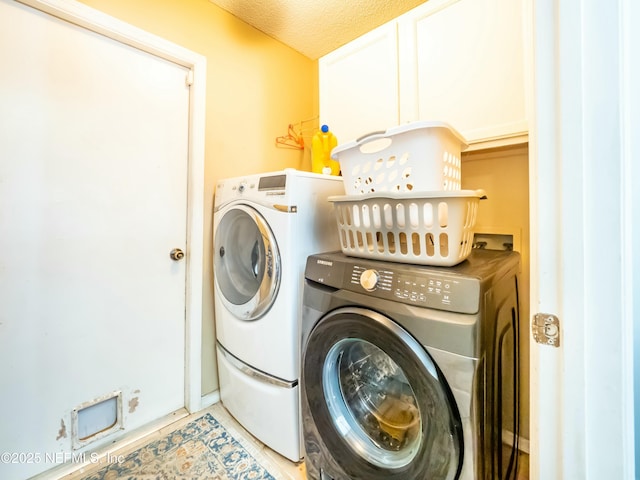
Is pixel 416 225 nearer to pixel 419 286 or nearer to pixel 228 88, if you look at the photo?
pixel 419 286

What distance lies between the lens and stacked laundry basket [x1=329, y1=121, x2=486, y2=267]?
2.88ft

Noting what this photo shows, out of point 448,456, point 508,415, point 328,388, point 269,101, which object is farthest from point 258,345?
point 269,101

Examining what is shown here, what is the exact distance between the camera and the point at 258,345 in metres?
1.35

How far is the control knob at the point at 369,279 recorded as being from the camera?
0.88m

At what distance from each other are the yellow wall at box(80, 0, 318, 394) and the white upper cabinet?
66 centimetres

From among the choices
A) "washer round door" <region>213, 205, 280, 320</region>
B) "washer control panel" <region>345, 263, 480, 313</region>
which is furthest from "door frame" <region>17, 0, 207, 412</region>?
"washer control panel" <region>345, 263, 480, 313</region>

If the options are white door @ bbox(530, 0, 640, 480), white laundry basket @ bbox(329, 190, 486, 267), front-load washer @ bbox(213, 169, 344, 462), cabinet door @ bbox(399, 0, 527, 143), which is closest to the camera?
white door @ bbox(530, 0, 640, 480)

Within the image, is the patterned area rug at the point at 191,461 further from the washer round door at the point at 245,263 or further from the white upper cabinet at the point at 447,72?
the white upper cabinet at the point at 447,72

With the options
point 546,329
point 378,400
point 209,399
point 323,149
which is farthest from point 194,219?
point 546,329

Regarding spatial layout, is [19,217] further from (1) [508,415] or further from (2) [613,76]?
(1) [508,415]

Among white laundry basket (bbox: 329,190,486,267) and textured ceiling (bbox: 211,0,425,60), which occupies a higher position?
textured ceiling (bbox: 211,0,425,60)

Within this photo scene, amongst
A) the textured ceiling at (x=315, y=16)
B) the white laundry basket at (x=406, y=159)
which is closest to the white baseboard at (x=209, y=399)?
the white laundry basket at (x=406, y=159)

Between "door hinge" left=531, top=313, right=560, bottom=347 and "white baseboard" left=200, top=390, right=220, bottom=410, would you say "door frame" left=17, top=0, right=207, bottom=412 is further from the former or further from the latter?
"door hinge" left=531, top=313, right=560, bottom=347

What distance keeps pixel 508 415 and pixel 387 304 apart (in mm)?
721
